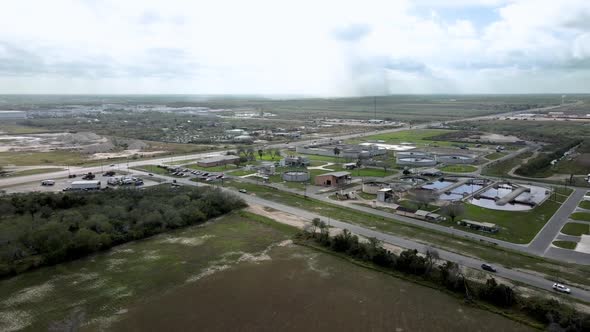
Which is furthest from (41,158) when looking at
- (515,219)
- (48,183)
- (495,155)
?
(495,155)

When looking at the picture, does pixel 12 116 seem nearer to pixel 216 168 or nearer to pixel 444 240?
pixel 216 168

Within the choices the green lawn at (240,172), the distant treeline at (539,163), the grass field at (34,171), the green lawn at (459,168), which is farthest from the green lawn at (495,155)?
the grass field at (34,171)

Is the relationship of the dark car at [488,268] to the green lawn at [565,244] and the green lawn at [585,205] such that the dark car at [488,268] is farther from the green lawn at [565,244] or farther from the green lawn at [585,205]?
the green lawn at [585,205]

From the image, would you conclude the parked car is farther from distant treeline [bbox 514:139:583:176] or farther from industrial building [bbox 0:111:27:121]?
industrial building [bbox 0:111:27:121]

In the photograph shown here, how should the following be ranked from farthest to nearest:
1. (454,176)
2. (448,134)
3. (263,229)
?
(448,134), (454,176), (263,229)

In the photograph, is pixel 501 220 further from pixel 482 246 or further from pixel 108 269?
pixel 108 269

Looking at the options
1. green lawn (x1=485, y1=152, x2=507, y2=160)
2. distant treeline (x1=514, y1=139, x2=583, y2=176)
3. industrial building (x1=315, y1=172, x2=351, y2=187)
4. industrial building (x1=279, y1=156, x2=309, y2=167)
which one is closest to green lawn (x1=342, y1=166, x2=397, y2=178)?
industrial building (x1=279, y1=156, x2=309, y2=167)

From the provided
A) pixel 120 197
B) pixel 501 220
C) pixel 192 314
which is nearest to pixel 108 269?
pixel 192 314
